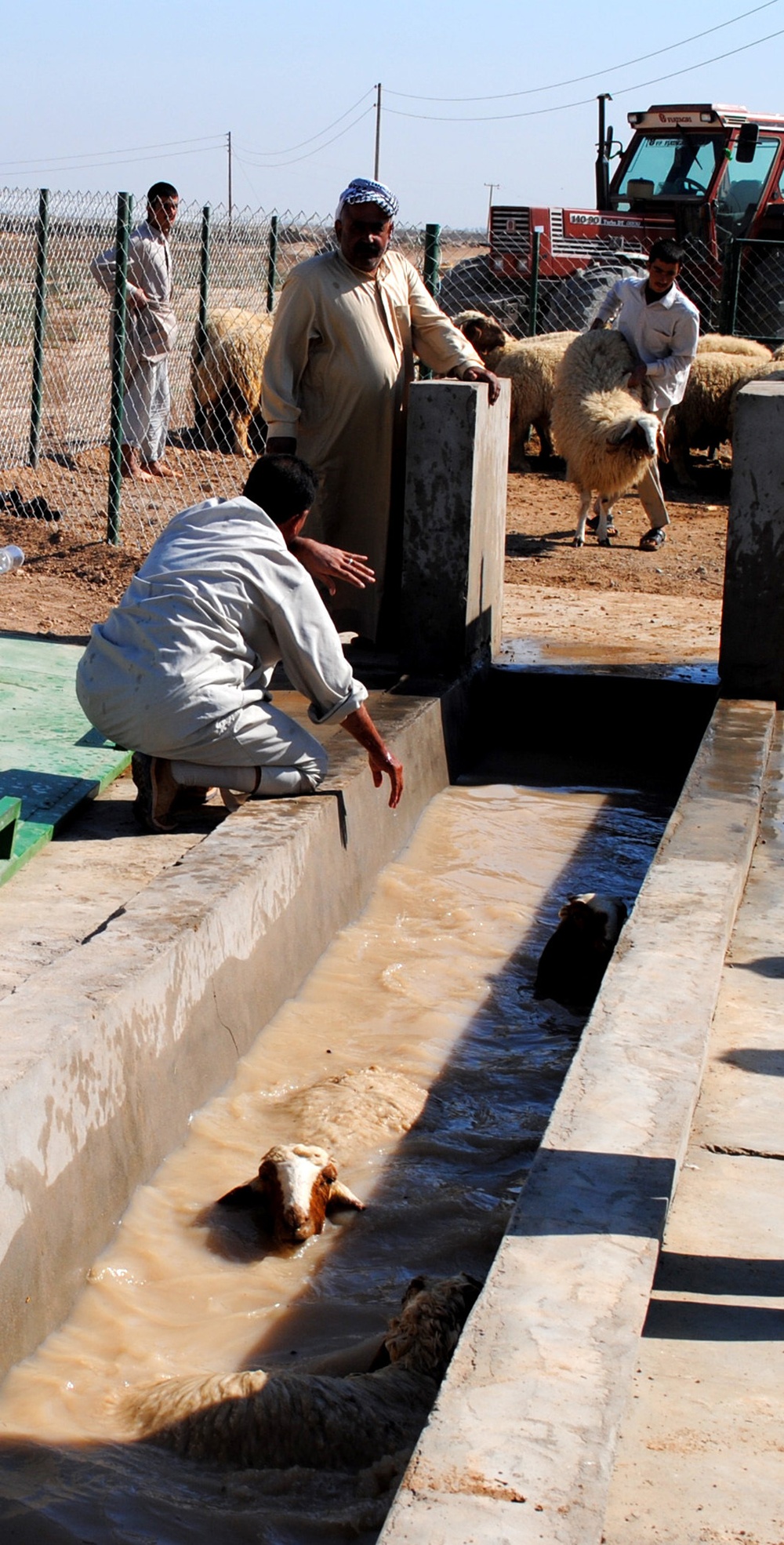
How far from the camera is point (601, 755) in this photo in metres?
7.10

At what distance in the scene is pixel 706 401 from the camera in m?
13.5

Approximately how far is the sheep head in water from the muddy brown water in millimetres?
48

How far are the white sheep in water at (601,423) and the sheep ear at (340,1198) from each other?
734cm

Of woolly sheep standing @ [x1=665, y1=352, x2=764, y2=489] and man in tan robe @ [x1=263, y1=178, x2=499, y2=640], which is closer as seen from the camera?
man in tan robe @ [x1=263, y1=178, x2=499, y2=640]

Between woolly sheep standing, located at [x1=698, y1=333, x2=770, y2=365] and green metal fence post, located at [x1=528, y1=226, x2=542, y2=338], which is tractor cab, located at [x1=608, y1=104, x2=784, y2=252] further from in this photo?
woolly sheep standing, located at [x1=698, y1=333, x2=770, y2=365]

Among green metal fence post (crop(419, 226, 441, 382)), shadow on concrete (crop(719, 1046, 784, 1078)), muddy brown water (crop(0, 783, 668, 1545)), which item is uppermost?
green metal fence post (crop(419, 226, 441, 382))

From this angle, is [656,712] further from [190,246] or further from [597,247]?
[597,247]

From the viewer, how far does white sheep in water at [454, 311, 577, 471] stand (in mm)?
13711

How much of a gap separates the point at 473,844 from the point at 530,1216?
3.27 meters

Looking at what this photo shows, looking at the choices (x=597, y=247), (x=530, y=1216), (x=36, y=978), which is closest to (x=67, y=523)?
(x=36, y=978)

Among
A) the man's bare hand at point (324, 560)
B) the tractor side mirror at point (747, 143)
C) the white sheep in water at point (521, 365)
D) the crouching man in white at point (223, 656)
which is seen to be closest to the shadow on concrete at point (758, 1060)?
the crouching man in white at point (223, 656)

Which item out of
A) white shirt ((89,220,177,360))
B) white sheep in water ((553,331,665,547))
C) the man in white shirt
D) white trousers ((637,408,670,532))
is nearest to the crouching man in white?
white sheep in water ((553,331,665,547))

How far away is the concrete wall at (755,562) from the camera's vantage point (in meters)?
6.25

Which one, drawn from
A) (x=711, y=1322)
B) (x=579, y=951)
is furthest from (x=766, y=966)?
(x=711, y=1322)
